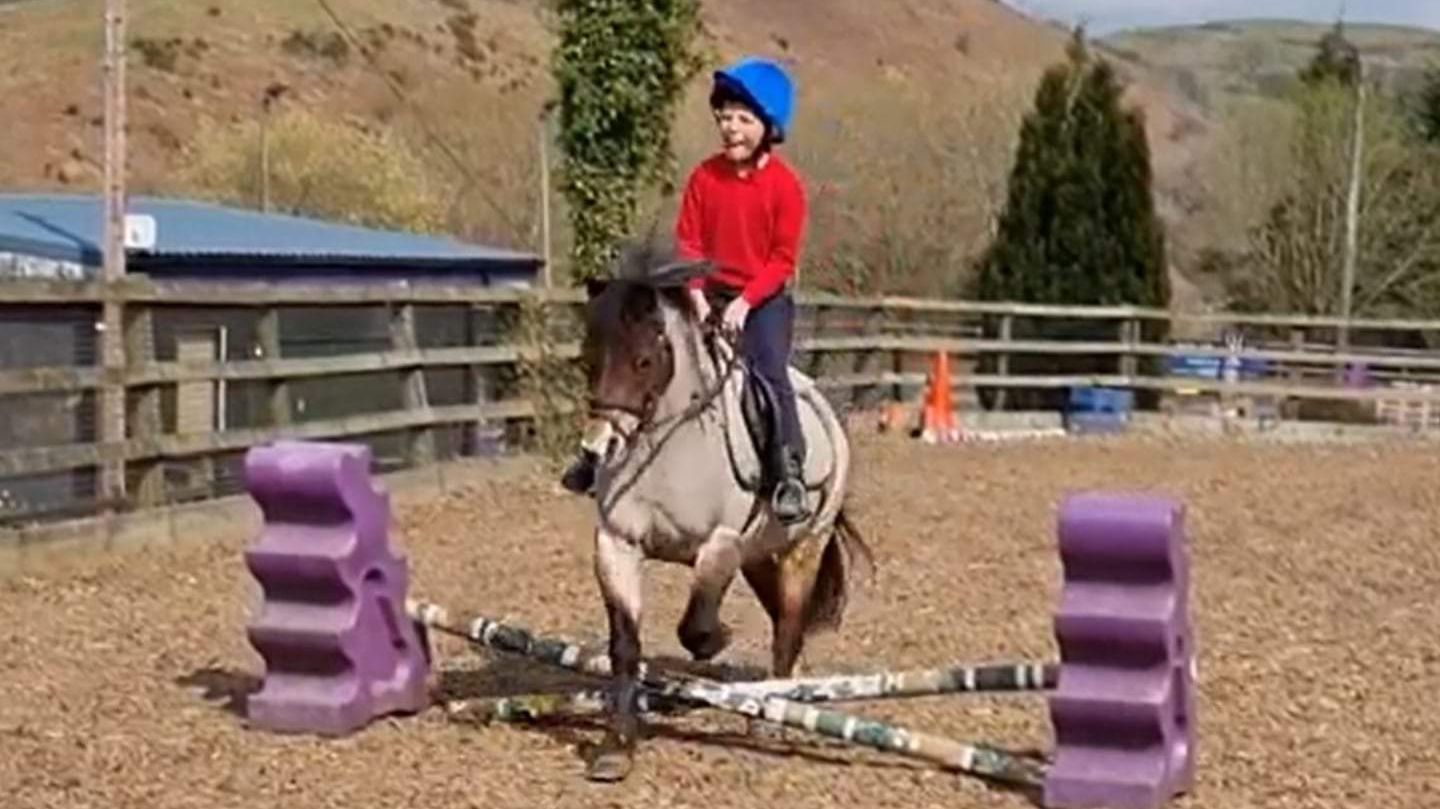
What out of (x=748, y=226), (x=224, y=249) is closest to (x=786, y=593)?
(x=748, y=226)

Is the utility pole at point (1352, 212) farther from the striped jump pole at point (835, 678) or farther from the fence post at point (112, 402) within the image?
the striped jump pole at point (835, 678)

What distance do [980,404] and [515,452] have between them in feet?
40.1

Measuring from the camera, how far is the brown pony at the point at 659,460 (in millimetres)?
7223

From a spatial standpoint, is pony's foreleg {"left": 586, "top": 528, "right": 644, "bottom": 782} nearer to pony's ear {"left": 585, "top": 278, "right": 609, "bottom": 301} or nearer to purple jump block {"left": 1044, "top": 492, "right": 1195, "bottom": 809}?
pony's ear {"left": 585, "top": 278, "right": 609, "bottom": 301}

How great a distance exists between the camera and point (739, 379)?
775 centimetres

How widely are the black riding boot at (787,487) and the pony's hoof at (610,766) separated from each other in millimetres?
895

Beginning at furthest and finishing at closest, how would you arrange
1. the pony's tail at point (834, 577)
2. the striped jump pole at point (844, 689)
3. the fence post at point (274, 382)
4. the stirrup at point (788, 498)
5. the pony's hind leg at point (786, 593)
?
the fence post at point (274, 382) < the pony's tail at point (834, 577) < the pony's hind leg at point (786, 593) < the stirrup at point (788, 498) < the striped jump pole at point (844, 689)

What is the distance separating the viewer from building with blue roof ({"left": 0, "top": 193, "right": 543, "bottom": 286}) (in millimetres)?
18156

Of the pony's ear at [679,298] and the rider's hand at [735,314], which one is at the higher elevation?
the pony's ear at [679,298]

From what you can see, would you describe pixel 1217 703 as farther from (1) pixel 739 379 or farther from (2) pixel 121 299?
(2) pixel 121 299

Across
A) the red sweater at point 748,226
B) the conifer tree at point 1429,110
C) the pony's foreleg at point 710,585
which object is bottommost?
the pony's foreleg at point 710,585

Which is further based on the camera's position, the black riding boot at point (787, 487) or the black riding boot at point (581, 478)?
the black riding boot at point (787, 487)

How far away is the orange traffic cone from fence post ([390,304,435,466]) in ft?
27.2

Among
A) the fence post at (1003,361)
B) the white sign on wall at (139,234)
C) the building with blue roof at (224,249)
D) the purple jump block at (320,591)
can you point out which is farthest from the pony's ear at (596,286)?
the fence post at (1003,361)
